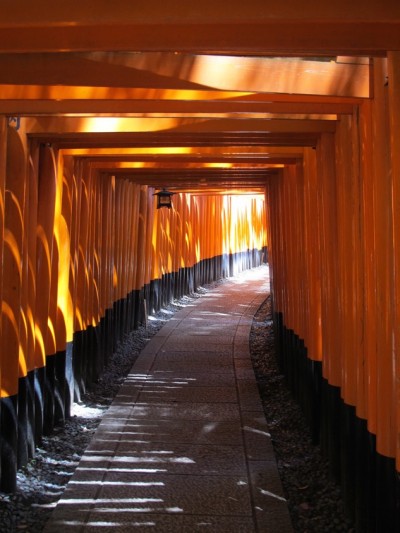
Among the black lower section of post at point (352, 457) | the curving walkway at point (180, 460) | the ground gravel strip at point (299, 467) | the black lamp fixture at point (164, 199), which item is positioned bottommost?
the ground gravel strip at point (299, 467)

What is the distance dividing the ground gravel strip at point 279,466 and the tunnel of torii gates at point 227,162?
16 centimetres

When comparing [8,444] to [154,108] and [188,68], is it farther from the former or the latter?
[188,68]

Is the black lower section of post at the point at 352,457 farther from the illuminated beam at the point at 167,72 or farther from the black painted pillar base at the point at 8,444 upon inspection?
the black painted pillar base at the point at 8,444

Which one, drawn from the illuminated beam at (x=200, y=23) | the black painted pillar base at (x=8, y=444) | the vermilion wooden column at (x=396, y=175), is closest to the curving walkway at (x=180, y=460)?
the black painted pillar base at (x=8, y=444)

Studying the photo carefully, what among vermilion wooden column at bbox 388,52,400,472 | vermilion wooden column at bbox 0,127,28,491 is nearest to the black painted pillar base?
vermilion wooden column at bbox 0,127,28,491

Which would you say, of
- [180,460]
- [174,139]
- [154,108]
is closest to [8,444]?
[180,460]

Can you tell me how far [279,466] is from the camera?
5.34 metres

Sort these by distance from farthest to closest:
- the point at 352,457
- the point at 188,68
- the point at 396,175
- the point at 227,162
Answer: the point at 227,162 < the point at 352,457 < the point at 188,68 < the point at 396,175

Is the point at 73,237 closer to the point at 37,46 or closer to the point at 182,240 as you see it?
the point at 37,46

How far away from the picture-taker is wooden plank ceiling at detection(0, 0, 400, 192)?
2.76 meters

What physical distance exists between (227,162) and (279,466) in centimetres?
331

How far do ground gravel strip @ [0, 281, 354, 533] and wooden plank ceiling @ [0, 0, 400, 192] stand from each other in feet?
8.72

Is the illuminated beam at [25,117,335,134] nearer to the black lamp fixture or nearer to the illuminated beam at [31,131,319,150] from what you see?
the illuminated beam at [31,131,319,150]

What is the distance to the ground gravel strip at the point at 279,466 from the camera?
4328mm
